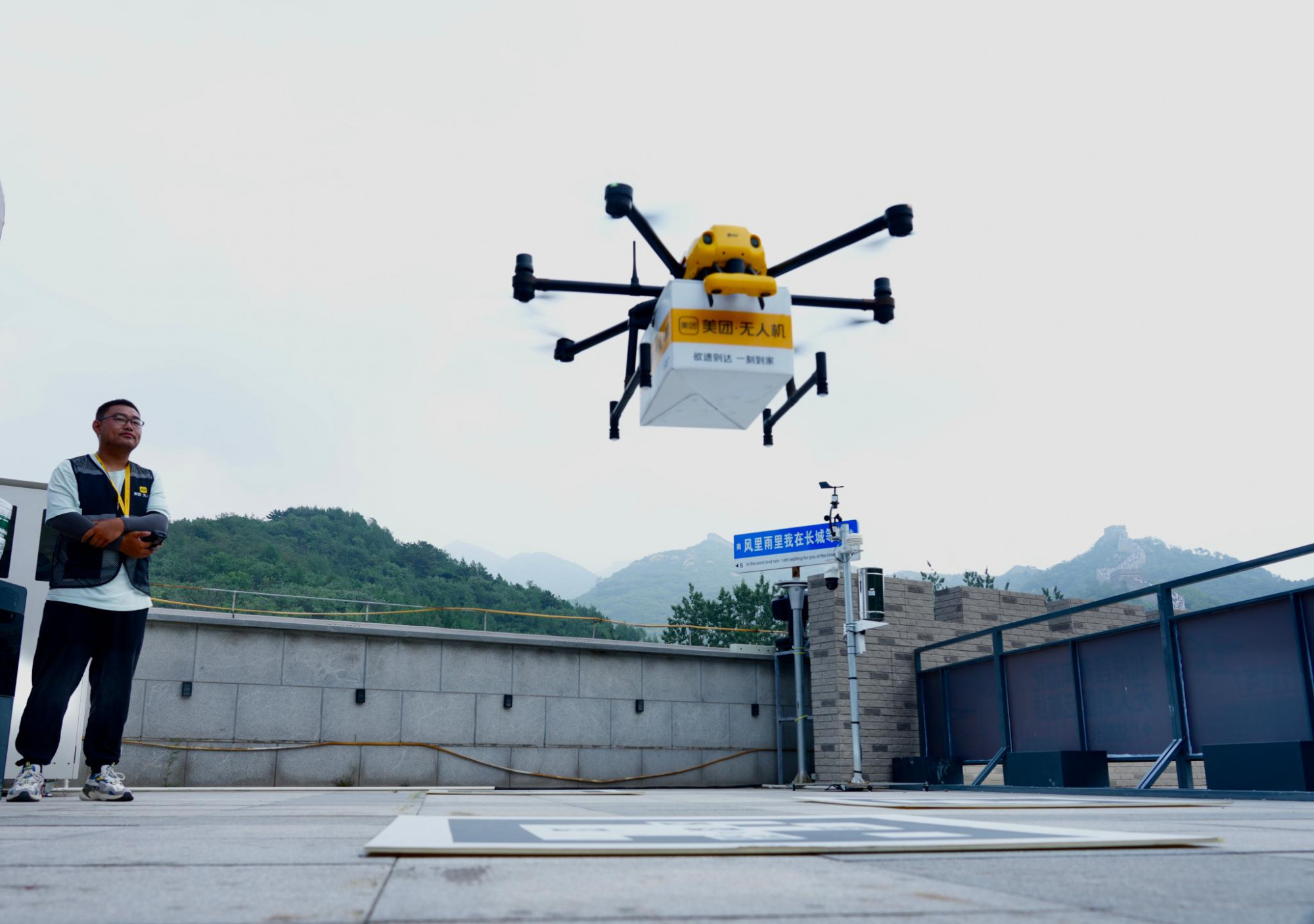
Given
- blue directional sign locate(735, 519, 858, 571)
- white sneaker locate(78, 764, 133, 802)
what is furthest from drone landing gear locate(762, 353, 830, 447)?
blue directional sign locate(735, 519, 858, 571)

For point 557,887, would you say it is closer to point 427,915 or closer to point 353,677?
point 427,915

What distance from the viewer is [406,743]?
12.3 metres

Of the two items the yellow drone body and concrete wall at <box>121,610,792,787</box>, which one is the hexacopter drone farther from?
concrete wall at <box>121,610,792,787</box>

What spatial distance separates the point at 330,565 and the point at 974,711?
5223 cm

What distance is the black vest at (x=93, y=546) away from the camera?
444cm

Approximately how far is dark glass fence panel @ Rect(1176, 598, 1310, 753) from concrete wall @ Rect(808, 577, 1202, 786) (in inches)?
176

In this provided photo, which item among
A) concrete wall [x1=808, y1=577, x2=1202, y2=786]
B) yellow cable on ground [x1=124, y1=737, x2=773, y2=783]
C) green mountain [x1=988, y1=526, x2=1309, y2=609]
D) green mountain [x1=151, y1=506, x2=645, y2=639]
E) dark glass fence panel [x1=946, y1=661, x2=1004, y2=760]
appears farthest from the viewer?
green mountain [x1=988, y1=526, x2=1309, y2=609]

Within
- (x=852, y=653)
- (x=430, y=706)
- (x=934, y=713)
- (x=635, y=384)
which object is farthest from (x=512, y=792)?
(x=934, y=713)

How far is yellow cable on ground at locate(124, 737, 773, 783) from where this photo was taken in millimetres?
11156

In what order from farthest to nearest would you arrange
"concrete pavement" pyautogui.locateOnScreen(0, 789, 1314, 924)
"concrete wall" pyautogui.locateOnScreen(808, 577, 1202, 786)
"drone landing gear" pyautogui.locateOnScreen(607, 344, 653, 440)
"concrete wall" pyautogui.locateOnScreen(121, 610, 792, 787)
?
"concrete wall" pyautogui.locateOnScreen(808, 577, 1202, 786), "concrete wall" pyautogui.locateOnScreen(121, 610, 792, 787), "drone landing gear" pyautogui.locateOnScreen(607, 344, 653, 440), "concrete pavement" pyautogui.locateOnScreen(0, 789, 1314, 924)

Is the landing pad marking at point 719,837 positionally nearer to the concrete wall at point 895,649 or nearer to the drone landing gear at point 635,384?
the drone landing gear at point 635,384

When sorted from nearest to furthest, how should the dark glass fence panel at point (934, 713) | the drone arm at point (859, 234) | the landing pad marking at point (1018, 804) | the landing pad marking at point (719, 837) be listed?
1. the landing pad marking at point (719, 837)
2. the landing pad marking at point (1018, 804)
3. the drone arm at point (859, 234)
4. the dark glass fence panel at point (934, 713)

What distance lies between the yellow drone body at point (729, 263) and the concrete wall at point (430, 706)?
8.04 m

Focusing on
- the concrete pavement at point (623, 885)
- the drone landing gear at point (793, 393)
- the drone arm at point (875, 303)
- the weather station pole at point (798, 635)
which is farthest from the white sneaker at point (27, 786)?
the weather station pole at point (798, 635)
